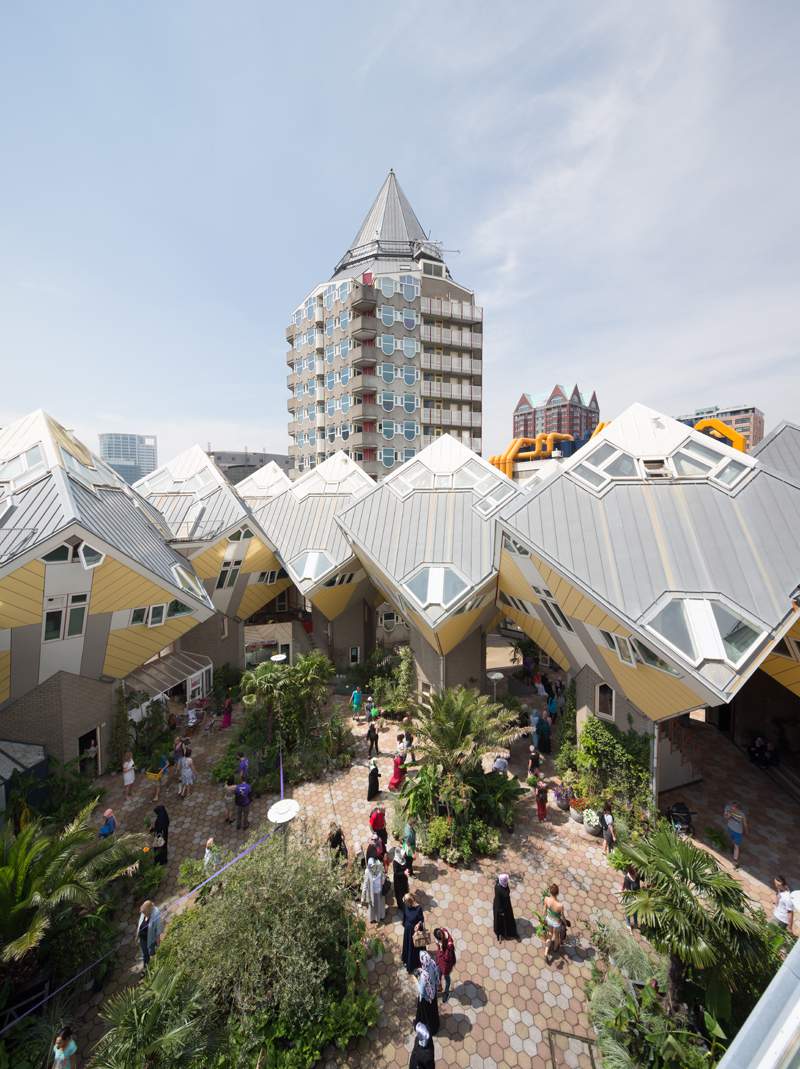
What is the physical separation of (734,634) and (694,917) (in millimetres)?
6229

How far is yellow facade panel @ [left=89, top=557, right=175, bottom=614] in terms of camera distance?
15104mm

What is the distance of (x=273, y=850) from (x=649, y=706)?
10.5 meters

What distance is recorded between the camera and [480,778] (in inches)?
558

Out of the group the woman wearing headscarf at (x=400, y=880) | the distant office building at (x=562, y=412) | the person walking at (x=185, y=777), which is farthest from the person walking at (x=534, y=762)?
the distant office building at (x=562, y=412)

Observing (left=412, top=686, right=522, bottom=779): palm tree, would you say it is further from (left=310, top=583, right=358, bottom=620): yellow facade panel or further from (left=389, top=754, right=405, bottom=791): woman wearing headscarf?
(left=310, top=583, right=358, bottom=620): yellow facade panel

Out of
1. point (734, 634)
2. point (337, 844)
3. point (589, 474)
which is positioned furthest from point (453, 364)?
point (337, 844)

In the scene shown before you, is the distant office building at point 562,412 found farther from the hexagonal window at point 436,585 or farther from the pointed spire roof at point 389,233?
the hexagonal window at point 436,585

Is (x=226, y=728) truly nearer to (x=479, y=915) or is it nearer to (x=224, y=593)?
(x=224, y=593)

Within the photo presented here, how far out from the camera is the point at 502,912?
32.7ft

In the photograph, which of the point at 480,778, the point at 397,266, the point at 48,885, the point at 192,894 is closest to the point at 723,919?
the point at 480,778

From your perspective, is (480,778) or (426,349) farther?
(426,349)

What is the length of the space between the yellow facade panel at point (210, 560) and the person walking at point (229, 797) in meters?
10.1

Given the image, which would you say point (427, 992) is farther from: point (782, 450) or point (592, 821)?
point (782, 450)

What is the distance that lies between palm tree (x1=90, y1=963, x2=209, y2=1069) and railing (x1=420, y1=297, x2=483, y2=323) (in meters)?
51.5
